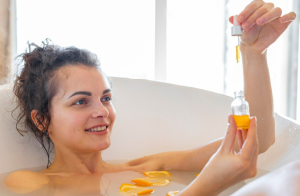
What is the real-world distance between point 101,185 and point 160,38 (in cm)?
165

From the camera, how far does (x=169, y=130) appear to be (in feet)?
5.41

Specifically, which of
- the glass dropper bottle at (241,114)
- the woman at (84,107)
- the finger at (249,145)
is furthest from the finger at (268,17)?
the finger at (249,145)

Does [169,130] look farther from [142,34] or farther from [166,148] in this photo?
[142,34]

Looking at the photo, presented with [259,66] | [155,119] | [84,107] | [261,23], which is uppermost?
[261,23]

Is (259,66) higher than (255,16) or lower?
lower

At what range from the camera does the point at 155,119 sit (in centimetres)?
167

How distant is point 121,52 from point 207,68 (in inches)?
30.4

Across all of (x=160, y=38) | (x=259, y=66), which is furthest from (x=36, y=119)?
(x=160, y=38)

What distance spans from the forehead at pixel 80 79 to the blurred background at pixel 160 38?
4.28 feet

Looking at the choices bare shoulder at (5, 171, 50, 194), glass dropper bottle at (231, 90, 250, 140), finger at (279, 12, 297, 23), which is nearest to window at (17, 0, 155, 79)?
bare shoulder at (5, 171, 50, 194)

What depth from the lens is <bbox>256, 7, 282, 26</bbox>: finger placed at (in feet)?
3.15

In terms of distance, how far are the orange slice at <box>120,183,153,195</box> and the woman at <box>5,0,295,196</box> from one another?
0.33 ft

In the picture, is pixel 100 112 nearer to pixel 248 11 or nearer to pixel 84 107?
pixel 84 107

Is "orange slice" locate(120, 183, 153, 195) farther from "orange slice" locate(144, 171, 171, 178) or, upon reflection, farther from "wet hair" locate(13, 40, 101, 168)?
"wet hair" locate(13, 40, 101, 168)
